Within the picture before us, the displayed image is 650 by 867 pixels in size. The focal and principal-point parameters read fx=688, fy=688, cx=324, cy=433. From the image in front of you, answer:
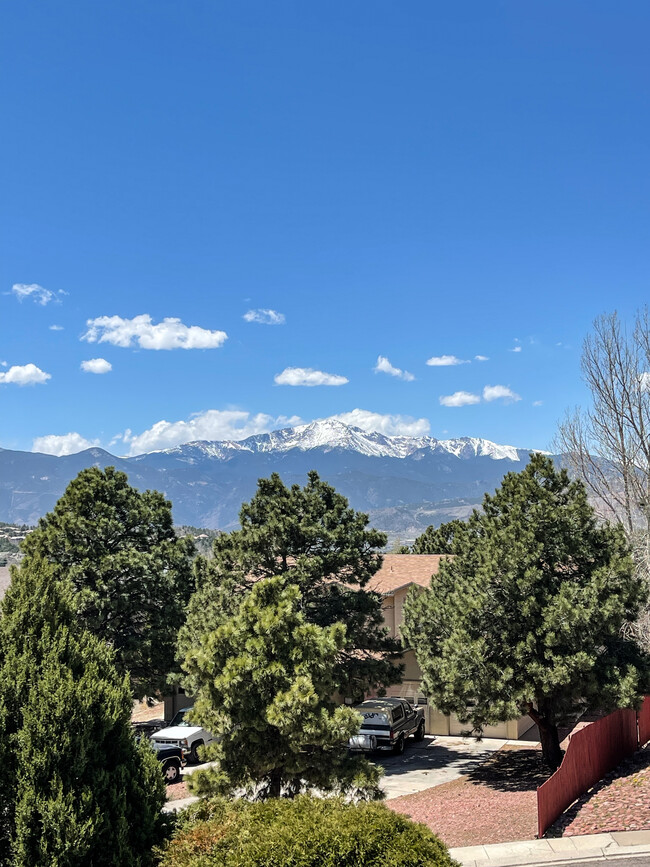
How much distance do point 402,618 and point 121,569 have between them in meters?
14.7

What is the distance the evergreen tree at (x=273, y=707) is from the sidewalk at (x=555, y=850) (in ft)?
7.55

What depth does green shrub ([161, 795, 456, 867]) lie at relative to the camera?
778 centimetres

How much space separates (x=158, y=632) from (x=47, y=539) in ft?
18.8

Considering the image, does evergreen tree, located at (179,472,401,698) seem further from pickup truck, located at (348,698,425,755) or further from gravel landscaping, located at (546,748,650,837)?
gravel landscaping, located at (546,748,650,837)

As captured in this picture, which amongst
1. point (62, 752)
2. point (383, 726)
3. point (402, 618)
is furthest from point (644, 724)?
point (62, 752)

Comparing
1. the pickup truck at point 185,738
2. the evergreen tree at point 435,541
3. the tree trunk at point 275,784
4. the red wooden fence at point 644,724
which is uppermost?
the evergreen tree at point 435,541

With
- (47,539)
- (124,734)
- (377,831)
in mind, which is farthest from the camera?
(47,539)

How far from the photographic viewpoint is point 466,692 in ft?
64.7

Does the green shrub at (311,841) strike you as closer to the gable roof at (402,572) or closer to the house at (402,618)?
the house at (402,618)

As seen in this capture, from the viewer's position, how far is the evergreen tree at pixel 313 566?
24703 millimetres

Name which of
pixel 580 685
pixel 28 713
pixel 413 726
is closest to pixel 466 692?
pixel 580 685

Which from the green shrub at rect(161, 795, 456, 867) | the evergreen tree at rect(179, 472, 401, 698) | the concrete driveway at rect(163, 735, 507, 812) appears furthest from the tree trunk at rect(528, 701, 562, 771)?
the green shrub at rect(161, 795, 456, 867)

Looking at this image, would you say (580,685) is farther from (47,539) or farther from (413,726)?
(47,539)

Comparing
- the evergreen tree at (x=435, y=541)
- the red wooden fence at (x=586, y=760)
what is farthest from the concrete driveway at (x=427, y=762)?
the evergreen tree at (x=435, y=541)
